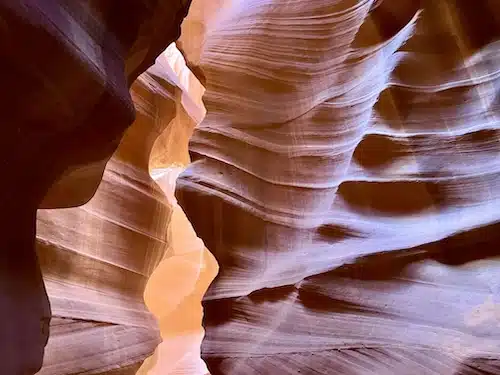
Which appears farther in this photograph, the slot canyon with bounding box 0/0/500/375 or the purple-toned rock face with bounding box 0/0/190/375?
the slot canyon with bounding box 0/0/500/375

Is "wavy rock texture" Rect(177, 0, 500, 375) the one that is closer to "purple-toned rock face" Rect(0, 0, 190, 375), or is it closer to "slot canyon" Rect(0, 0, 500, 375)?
"slot canyon" Rect(0, 0, 500, 375)

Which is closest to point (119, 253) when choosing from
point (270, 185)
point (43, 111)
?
point (270, 185)

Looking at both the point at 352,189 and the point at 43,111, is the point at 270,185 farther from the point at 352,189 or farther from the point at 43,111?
the point at 43,111

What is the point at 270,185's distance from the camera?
1.69m

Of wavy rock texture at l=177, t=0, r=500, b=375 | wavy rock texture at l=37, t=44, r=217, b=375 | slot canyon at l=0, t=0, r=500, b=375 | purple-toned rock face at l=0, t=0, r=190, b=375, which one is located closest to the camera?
purple-toned rock face at l=0, t=0, r=190, b=375

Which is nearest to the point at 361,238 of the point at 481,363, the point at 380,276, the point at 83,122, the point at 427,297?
the point at 380,276

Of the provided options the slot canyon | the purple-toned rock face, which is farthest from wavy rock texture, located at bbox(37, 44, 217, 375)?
the purple-toned rock face

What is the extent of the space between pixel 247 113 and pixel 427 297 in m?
0.82

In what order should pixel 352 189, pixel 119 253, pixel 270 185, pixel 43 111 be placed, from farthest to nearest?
pixel 119 253
pixel 270 185
pixel 352 189
pixel 43 111

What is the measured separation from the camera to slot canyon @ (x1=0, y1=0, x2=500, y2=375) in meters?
0.88

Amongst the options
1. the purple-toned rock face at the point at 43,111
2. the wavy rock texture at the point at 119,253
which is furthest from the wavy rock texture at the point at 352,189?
the purple-toned rock face at the point at 43,111

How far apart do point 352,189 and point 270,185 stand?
26 centimetres

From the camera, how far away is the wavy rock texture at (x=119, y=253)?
1582 mm

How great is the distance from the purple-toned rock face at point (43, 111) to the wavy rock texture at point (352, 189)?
591 mm
